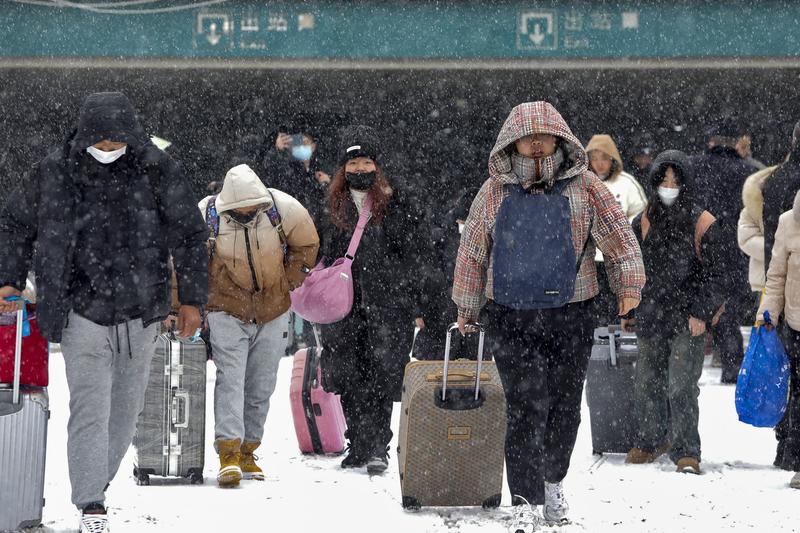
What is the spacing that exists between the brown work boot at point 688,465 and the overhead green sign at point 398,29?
674cm

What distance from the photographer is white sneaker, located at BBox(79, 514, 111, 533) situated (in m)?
5.36

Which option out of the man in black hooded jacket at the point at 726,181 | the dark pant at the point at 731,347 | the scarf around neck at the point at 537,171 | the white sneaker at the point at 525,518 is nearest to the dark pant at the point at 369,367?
the white sneaker at the point at 525,518

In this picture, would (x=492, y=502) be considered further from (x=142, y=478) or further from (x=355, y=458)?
(x=142, y=478)

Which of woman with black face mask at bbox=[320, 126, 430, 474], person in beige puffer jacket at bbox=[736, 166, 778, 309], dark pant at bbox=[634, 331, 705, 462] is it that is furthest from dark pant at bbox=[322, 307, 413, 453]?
person in beige puffer jacket at bbox=[736, 166, 778, 309]

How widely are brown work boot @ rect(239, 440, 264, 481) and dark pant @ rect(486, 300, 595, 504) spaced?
183 centimetres

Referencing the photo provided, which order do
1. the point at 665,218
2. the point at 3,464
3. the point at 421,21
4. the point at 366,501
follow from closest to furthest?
the point at 3,464 → the point at 366,501 → the point at 665,218 → the point at 421,21

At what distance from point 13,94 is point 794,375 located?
1043cm

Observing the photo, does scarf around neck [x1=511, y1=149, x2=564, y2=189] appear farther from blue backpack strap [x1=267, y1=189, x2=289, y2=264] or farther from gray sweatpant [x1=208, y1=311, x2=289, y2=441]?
gray sweatpant [x1=208, y1=311, x2=289, y2=441]

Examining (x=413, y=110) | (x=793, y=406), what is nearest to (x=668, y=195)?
(x=793, y=406)

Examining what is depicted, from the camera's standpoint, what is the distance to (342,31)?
531 inches

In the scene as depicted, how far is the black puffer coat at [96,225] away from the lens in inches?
213

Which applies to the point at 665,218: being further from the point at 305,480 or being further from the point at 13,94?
the point at 13,94

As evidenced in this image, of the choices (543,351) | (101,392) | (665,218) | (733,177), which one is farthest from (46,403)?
(733,177)

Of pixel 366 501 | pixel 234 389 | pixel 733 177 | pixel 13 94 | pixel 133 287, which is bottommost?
pixel 366 501
